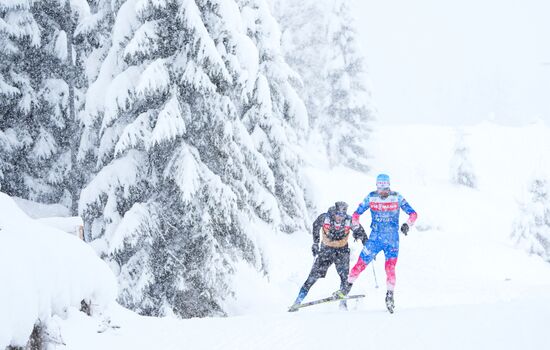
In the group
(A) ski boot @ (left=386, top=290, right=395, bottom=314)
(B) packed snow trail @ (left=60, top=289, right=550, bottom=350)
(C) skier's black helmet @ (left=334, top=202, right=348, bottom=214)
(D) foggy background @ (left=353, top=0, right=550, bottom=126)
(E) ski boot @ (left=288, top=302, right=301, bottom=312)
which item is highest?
(C) skier's black helmet @ (left=334, top=202, right=348, bottom=214)

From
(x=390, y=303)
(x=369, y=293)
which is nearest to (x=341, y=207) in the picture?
(x=390, y=303)

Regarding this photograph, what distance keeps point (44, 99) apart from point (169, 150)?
7.48m

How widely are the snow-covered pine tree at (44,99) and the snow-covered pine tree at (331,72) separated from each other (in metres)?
19.7

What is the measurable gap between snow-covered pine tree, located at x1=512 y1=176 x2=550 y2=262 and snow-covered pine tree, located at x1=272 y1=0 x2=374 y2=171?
38.3 feet

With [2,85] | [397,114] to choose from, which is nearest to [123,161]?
[2,85]

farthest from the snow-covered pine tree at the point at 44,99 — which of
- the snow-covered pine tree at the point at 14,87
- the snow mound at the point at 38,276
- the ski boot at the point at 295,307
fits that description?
the snow mound at the point at 38,276

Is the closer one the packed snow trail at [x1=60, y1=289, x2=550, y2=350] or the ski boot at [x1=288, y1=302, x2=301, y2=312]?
the packed snow trail at [x1=60, y1=289, x2=550, y2=350]

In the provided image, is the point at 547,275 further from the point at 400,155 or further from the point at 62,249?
the point at 400,155

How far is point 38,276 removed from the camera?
4965 mm

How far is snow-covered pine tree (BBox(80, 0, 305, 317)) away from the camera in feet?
34.7

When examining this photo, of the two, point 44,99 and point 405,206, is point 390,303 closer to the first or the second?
point 405,206

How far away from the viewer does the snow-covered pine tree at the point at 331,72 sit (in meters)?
35.4

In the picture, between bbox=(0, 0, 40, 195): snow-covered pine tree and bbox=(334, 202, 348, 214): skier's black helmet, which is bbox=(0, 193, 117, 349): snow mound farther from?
bbox=(0, 0, 40, 195): snow-covered pine tree

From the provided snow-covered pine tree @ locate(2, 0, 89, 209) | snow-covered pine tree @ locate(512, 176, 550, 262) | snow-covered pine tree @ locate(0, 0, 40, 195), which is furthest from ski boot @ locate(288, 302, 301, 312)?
snow-covered pine tree @ locate(512, 176, 550, 262)
